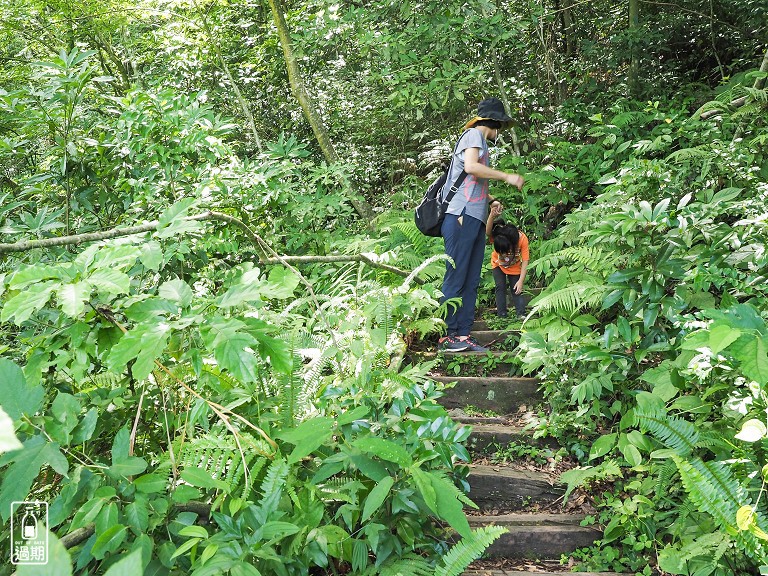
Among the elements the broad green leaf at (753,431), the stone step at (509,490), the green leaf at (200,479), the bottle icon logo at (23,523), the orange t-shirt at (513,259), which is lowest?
the stone step at (509,490)

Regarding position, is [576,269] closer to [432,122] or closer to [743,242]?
[743,242]

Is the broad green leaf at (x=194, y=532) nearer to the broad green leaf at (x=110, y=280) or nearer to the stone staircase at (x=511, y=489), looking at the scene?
the broad green leaf at (x=110, y=280)

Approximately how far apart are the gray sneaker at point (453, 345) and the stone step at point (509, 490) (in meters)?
1.61

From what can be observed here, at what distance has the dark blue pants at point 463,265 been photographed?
16.8ft

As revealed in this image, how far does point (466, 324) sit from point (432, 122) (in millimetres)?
6141

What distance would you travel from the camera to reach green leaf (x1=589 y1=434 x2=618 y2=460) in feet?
11.5

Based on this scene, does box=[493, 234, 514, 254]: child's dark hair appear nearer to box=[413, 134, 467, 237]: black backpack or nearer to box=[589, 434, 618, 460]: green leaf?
box=[413, 134, 467, 237]: black backpack

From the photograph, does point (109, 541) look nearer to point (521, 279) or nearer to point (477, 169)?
point (477, 169)

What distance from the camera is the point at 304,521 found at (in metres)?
2.36

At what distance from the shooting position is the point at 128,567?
0.84 meters

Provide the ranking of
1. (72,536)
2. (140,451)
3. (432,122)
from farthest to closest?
(432,122), (140,451), (72,536)

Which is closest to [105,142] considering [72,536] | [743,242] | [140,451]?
[140,451]

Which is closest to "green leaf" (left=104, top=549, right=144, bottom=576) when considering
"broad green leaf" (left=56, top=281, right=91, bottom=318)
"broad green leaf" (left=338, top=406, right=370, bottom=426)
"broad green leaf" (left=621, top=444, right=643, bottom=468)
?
"broad green leaf" (left=56, top=281, right=91, bottom=318)

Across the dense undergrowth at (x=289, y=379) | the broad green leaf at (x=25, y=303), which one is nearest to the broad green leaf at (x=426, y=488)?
the dense undergrowth at (x=289, y=379)
